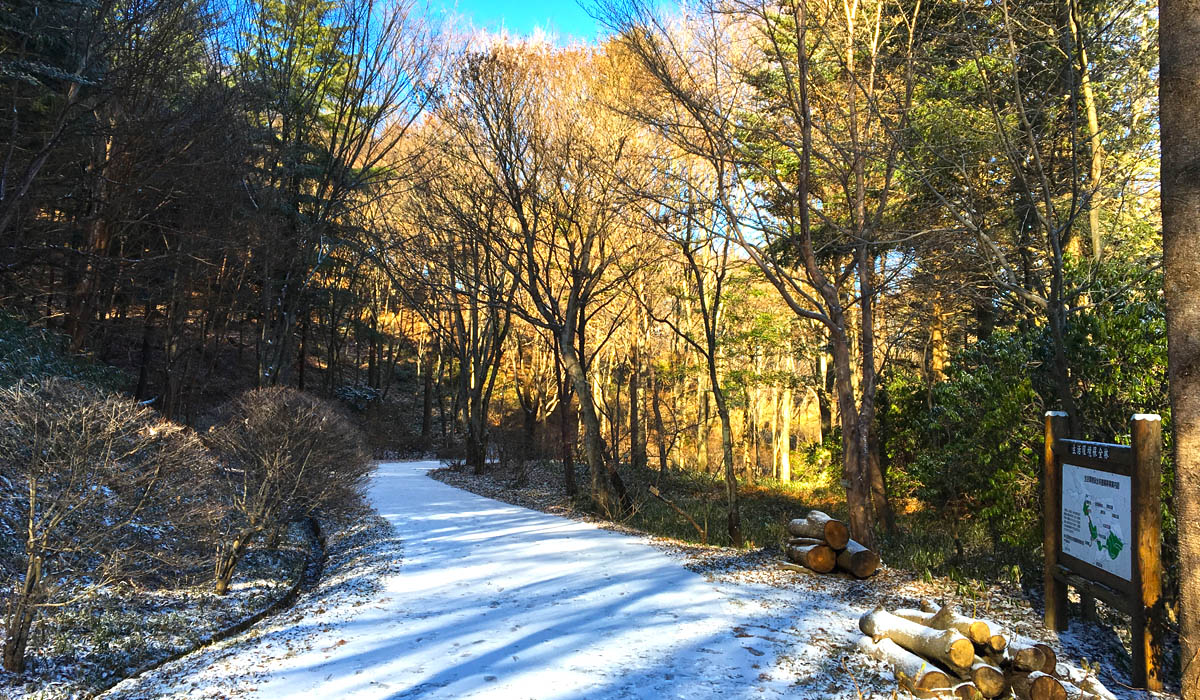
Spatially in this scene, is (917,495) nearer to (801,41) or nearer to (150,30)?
(801,41)

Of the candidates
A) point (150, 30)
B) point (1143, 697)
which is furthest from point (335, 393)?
point (1143, 697)

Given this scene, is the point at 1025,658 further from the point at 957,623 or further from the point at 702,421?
the point at 702,421

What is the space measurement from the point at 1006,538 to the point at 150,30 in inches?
572

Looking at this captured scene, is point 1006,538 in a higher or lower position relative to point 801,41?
lower

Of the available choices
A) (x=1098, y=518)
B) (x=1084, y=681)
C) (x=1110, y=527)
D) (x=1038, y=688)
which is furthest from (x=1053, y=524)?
(x=1038, y=688)

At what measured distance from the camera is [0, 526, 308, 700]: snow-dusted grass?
4.88 m

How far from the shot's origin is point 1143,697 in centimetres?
477

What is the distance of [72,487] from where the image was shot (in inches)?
195

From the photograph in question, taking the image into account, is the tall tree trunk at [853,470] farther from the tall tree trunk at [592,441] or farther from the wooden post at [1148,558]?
the tall tree trunk at [592,441]

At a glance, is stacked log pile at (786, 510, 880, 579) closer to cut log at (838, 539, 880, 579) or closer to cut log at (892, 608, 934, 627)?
cut log at (838, 539, 880, 579)

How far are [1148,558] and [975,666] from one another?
5.13 ft

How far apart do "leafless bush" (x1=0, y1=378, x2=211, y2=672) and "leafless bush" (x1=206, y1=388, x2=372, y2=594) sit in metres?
2.01

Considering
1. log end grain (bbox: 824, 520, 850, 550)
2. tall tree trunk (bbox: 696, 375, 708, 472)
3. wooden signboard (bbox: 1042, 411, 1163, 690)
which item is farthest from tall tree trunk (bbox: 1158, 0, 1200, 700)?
tall tree trunk (bbox: 696, 375, 708, 472)

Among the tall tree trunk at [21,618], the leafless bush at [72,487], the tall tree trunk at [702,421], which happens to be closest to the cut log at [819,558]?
the leafless bush at [72,487]
